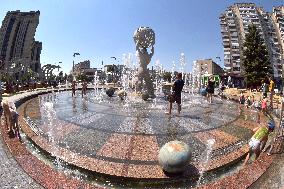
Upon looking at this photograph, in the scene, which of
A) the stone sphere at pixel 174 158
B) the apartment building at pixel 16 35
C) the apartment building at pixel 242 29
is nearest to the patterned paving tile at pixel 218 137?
the stone sphere at pixel 174 158

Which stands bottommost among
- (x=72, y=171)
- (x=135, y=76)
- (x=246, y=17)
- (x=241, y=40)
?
(x=72, y=171)

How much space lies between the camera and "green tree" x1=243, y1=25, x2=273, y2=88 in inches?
1856

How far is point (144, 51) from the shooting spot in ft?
64.9

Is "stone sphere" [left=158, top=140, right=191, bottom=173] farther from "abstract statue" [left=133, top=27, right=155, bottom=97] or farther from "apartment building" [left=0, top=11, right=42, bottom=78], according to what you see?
"apartment building" [left=0, top=11, right=42, bottom=78]

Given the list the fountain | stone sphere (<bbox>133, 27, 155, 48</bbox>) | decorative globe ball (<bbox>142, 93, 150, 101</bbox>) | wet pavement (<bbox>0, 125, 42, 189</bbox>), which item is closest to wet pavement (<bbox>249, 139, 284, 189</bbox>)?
the fountain

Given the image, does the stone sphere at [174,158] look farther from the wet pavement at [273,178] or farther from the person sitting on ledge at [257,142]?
the person sitting on ledge at [257,142]

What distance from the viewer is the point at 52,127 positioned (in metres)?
9.83

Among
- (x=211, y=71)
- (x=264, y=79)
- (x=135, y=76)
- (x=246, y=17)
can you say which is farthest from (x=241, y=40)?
(x=135, y=76)

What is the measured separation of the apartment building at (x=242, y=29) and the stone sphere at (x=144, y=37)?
88.7 m

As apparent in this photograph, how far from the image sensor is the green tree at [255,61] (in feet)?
155

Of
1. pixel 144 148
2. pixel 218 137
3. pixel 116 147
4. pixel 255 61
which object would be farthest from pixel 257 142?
pixel 255 61

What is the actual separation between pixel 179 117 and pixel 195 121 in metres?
0.94

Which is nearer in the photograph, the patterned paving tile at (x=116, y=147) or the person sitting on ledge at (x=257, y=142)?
the patterned paving tile at (x=116, y=147)

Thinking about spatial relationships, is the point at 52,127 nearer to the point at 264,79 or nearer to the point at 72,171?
the point at 72,171
